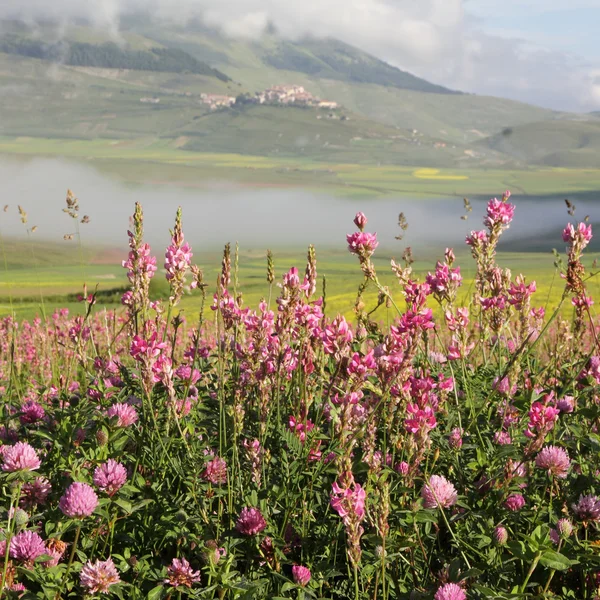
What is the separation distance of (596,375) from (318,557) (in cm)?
163

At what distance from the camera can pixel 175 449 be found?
3.49 metres

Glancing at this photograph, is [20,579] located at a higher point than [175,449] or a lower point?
lower

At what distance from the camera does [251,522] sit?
2.71 m

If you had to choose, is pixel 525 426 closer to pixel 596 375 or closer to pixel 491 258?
pixel 596 375

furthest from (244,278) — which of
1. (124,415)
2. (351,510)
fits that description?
(351,510)

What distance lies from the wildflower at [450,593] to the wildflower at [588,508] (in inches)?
28.0

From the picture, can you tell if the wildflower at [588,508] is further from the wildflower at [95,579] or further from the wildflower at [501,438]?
the wildflower at [95,579]

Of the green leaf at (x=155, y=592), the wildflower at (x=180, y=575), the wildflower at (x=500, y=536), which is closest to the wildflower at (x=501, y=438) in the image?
the wildflower at (x=500, y=536)

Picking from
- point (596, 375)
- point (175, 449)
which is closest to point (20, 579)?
point (175, 449)

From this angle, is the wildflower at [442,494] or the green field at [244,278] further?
the green field at [244,278]

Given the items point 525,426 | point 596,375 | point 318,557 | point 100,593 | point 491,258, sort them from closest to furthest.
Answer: point 100,593
point 318,557
point 596,375
point 525,426
point 491,258

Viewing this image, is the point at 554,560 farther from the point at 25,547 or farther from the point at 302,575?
the point at 25,547

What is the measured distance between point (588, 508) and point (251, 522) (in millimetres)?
1359

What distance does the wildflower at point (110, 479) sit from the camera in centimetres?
263
